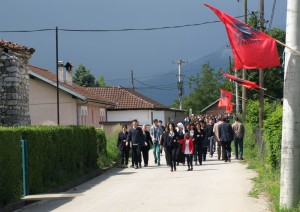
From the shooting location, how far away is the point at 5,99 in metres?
19.9

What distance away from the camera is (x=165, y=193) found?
47.8ft

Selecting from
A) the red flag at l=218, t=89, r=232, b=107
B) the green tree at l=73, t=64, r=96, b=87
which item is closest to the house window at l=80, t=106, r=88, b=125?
the red flag at l=218, t=89, r=232, b=107

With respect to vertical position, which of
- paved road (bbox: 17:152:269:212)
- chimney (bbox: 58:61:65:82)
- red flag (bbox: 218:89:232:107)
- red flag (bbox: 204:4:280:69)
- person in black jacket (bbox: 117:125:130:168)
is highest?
chimney (bbox: 58:61:65:82)

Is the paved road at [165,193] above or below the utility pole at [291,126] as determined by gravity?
below

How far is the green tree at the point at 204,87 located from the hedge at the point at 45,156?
3622 inches

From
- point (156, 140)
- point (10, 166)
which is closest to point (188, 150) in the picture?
point (156, 140)

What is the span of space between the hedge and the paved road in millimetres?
613

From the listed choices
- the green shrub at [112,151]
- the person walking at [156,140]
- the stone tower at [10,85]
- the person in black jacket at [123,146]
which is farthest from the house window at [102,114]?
the stone tower at [10,85]

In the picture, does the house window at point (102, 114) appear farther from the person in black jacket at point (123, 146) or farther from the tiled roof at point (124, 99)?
the person in black jacket at point (123, 146)

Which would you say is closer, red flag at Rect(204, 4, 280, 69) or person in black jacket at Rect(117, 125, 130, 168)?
red flag at Rect(204, 4, 280, 69)

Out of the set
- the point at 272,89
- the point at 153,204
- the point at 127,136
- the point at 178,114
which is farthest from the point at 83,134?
the point at 178,114

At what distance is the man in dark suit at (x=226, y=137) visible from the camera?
24.0m

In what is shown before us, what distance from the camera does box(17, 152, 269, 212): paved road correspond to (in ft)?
40.5

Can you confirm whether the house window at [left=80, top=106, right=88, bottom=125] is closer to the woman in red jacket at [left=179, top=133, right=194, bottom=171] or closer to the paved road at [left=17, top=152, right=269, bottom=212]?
the woman in red jacket at [left=179, top=133, right=194, bottom=171]
